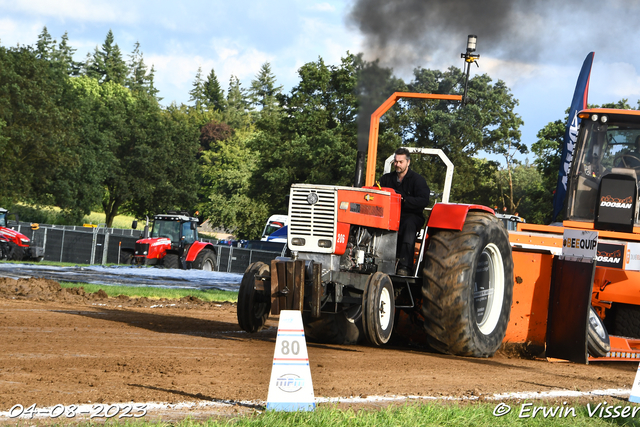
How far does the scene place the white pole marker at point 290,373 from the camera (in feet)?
15.6

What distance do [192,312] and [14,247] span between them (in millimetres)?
18242

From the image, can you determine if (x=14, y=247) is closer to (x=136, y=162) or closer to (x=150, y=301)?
(x=150, y=301)

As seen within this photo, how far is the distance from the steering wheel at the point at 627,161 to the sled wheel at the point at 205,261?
1861 centimetres

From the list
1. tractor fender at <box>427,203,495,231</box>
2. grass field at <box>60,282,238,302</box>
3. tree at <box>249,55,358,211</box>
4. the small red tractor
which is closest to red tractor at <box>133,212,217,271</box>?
the small red tractor

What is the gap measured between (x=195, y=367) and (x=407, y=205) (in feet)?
10.9

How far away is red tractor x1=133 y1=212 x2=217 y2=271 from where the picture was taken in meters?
27.2

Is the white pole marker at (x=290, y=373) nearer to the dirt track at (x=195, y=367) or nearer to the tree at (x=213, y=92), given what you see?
the dirt track at (x=195, y=367)

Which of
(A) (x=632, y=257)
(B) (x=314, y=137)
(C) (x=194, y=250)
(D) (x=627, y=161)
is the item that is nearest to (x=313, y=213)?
(A) (x=632, y=257)

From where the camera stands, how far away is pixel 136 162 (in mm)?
63812

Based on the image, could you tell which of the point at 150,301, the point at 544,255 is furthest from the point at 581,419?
the point at 150,301

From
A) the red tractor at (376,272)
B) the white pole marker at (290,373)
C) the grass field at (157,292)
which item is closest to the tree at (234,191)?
the grass field at (157,292)

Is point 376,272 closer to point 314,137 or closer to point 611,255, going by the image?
point 611,255

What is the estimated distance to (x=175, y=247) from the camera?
2789cm

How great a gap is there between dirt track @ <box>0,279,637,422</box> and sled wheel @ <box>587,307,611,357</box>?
0.19m
